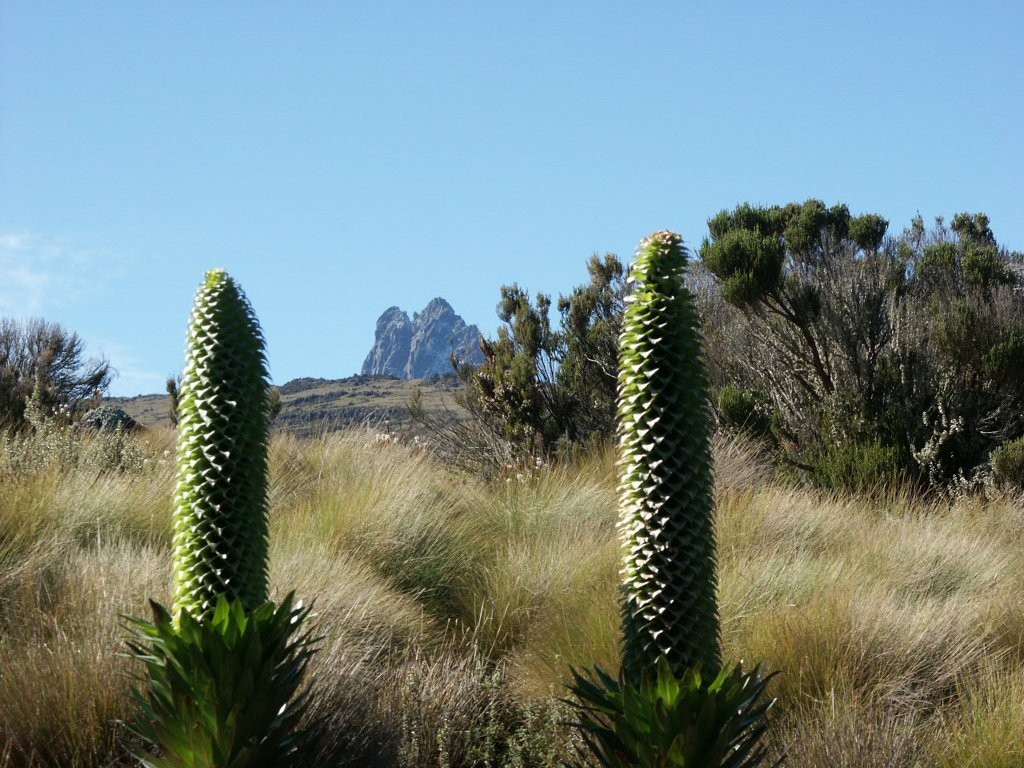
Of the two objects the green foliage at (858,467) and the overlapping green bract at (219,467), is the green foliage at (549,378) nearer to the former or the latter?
the green foliage at (858,467)

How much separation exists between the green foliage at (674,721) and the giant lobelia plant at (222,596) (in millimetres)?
969

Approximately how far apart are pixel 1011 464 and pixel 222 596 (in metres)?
10.3

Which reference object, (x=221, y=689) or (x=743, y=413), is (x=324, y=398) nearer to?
(x=743, y=413)

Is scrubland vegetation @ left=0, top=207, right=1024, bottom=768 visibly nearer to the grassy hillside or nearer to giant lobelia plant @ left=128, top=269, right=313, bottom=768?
giant lobelia plant @ left=128, top=269, right=313, bottom=768

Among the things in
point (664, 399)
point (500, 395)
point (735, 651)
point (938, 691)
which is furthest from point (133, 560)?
point (500, 395)

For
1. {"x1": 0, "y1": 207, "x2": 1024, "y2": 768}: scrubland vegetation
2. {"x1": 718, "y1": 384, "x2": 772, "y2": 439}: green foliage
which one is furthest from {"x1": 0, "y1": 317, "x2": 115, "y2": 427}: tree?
{"x1": 718, "y1": 384, "x2": 772, "y2": 439}: green foliage

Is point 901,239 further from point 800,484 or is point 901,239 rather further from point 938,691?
point 938,691

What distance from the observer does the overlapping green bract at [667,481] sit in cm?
340

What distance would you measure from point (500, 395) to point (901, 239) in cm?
1513

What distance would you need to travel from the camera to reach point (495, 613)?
6.48m

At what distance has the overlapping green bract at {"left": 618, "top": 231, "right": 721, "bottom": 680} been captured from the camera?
3.40m

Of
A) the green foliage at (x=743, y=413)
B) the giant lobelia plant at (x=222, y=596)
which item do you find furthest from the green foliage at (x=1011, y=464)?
the giant lobelia plant at (x=222, y=596)

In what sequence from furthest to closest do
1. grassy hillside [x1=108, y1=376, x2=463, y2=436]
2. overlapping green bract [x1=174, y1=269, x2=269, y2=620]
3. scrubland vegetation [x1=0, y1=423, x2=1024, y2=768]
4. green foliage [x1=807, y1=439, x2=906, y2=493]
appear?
grassy hillside [x1=108, y1=376, x2=463, y2=436]
green foliage [x1=807, y1=439, x2=906, y2=493]
scrubland vegetation [x1=0, y1=423, x2=1024, y2=768]
overlapping green bract [x1=174, y1=269, x2=269, y2=620]

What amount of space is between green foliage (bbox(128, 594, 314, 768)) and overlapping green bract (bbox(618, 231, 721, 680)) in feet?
3.78
